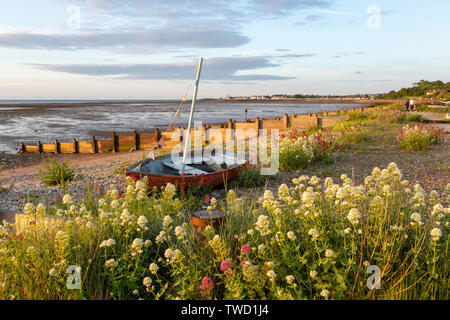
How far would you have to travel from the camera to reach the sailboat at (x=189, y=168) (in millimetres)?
7773

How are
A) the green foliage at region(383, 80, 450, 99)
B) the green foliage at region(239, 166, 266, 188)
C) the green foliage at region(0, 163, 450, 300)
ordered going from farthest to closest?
the green foliage at region(383, 80, 450, 99) → the green foliage at region(239, 166, 266, 188) → the green foliage at region(0, 163, 450, 300)

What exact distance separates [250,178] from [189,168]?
1576 mm

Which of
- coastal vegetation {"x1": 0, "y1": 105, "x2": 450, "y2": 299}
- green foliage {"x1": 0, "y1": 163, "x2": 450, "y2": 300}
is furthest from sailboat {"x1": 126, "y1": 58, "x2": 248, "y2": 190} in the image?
green foliage {"x1": 0, "y1": 163, "x2": 450, "y2": 300}

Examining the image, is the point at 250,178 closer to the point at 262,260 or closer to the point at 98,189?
the point at 98,189

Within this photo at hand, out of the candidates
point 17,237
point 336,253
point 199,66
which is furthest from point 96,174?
point 336,253

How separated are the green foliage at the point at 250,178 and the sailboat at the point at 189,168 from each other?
0.16m

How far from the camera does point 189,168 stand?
9039 mm

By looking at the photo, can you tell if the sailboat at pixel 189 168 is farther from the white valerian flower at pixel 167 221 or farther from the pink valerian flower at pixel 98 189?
the white valerian flower at pixel 167 221

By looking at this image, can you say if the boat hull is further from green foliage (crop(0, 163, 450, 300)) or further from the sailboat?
green foliage (crop(0, 163, 450, 300))

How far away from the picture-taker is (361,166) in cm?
1069

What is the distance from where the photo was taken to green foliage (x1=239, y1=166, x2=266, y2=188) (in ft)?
29.0

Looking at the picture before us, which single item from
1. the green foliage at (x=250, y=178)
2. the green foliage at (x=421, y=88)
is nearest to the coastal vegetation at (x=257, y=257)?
the green foliage at (x=250, y=178)

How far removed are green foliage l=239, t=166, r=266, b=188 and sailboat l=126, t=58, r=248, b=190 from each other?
16 centimetres

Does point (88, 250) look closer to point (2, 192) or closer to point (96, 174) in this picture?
point (2, 192)
